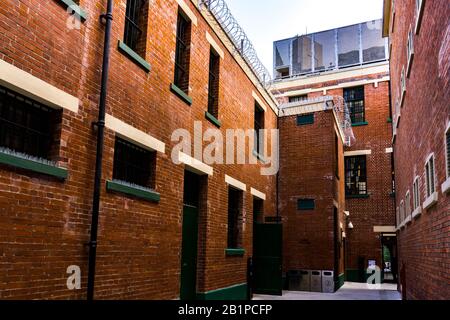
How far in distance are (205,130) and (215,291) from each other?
3.96m

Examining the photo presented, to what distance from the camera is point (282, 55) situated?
33.1 m

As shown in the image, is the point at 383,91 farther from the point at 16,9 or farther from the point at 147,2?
the point at 16,9

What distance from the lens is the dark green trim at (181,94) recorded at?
9165 millimetres

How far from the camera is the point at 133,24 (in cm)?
814

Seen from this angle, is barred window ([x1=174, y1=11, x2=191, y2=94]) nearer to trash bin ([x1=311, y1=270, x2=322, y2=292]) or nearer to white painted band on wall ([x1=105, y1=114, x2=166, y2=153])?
white painted band on wall ([x1=105, y1=114, x2=166, y2=153])

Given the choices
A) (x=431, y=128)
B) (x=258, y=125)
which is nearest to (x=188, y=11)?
(x=431, y=128)

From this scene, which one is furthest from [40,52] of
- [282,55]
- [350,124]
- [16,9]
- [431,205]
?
[282,55]

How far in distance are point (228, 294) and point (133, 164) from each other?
17.6 ft

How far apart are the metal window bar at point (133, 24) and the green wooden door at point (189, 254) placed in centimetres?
382

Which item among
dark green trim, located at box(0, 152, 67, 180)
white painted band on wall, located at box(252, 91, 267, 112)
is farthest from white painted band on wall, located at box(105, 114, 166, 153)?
white painted band on wall, located at box(252, 91, 267, 112)

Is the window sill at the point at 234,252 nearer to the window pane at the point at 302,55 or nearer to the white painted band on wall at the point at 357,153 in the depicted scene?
the white painted band on wall at the point at 357,153

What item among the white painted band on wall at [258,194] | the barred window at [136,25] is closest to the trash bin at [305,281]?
the white painted band on wall at [258,194]

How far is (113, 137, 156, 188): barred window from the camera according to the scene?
769 centimetres

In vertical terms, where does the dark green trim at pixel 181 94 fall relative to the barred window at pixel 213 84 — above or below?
below
